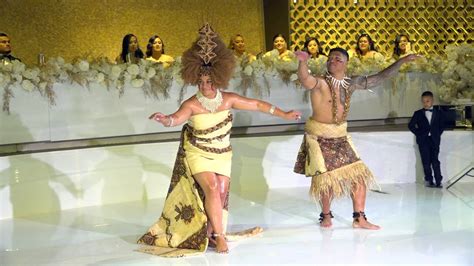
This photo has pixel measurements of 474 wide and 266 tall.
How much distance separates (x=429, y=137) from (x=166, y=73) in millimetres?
2837

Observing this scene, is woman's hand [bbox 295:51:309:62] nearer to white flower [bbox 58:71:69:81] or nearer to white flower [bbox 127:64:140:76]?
white flower [bbox 127:64:140:76]

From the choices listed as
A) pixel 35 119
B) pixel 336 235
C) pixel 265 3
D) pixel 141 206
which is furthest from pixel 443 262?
pixel 265 3

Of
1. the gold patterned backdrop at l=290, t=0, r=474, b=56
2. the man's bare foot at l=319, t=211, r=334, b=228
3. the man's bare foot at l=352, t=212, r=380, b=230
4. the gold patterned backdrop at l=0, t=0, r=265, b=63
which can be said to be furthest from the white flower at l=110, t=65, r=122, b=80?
the gold patterned backdrop at l=290, t=0, r=474, b=56

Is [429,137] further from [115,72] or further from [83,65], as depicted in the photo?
[83,65]

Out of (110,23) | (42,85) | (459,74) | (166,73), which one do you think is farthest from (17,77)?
(459,74)

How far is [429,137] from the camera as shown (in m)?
7.67

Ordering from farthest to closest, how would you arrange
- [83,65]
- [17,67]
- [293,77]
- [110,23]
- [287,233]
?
[110,23], [293,77], [83,65], [17,67], [287,233]

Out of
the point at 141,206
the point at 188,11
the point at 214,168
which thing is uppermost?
the point at 188,11

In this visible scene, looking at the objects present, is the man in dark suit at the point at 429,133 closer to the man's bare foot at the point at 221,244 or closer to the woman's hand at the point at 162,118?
the man's bare foot at the point at 221,244

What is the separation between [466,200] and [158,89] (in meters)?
3.29

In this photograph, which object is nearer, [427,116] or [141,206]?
[141,206]

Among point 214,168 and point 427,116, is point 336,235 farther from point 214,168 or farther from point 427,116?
point 427,116

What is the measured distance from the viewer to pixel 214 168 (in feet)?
16.9

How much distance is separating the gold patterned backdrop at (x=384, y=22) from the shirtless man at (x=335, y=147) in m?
5.83
